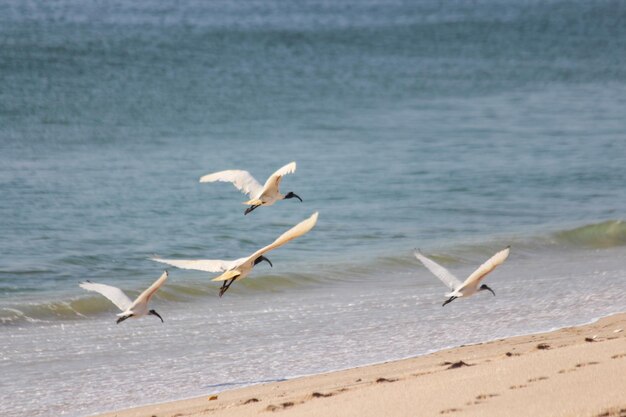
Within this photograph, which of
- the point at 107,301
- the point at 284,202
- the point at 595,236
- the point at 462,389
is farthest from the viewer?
the point at 284,202

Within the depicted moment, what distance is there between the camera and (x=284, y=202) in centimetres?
1967

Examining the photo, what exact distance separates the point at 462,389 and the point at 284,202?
11979 mm

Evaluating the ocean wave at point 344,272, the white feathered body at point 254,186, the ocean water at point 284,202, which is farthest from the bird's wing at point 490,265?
the ocean wave at point 344,272

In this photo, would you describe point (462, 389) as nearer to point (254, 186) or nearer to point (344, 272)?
point (254, 186)

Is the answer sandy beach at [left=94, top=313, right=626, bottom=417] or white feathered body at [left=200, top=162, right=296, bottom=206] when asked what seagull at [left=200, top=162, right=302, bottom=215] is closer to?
white feathered body at [left=200, top=162, right=296, bottom=206]

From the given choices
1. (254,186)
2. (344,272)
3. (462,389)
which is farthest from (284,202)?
(462,389)

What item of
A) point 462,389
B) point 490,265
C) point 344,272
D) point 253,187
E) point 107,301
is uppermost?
point 253,187

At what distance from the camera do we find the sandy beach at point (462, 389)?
7348mm

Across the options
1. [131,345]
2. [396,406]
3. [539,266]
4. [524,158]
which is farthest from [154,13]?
[396,406]

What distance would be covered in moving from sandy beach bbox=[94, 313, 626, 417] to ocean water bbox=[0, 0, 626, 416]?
72 centimetres

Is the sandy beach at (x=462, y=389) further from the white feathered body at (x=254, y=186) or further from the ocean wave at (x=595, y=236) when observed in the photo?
the ocean wave at (x=595, y=236)

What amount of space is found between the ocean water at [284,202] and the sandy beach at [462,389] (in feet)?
2.38

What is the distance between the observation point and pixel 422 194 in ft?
66.8

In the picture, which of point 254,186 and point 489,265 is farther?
point 254,186
